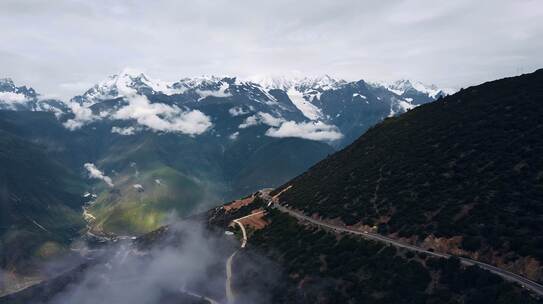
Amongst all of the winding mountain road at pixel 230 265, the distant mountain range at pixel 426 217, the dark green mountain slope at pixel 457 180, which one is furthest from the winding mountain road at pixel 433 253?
the winding mountain road at pixel 230 265

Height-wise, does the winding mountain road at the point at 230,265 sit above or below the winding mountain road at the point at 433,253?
below

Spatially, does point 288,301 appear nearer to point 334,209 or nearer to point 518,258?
point 334,209

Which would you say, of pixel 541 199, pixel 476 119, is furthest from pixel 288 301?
pixel 476 119

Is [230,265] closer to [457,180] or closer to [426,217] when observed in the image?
[426,217]

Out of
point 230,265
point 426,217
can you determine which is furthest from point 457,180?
point 230,265

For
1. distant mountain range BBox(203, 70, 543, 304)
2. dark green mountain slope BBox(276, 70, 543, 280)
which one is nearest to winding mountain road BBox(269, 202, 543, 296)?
distant mountain range BBox(203, 70, 543, 304)

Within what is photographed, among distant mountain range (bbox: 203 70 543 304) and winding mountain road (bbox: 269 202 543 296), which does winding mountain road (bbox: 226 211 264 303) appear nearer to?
distant mountain range (bbox: 203 70 543 304)

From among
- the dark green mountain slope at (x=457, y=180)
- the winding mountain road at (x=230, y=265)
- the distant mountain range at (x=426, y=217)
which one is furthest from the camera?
the winding mountain road at (x=230, y=265)

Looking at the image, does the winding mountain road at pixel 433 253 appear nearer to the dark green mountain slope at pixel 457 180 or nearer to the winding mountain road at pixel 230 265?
the dark green mountain slope at pixel 457 180
